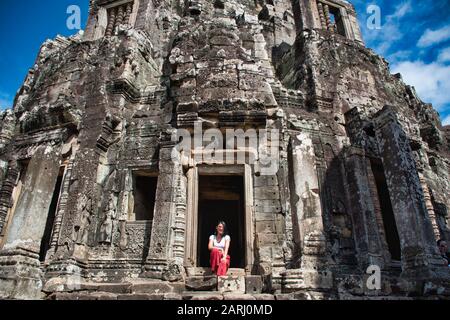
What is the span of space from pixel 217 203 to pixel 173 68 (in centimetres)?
555

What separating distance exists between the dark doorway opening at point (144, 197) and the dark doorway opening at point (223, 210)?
5.22 feet

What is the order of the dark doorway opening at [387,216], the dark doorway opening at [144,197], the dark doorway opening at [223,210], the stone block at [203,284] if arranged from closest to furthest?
the stone block at [203,284]
the dark doorway opening at [144,197]
the dark doorway opening at [223,210]
the dark doorway opening at [387,216]

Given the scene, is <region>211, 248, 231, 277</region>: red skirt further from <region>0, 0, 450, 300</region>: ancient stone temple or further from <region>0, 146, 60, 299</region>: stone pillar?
<region>0, 146, 60, 299</region>: stone pillar

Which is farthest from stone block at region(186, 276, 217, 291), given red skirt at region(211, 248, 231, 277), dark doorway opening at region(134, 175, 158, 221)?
dark doorway opening at region(134, 175, 158, 221)

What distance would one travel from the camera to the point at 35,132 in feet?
32.9

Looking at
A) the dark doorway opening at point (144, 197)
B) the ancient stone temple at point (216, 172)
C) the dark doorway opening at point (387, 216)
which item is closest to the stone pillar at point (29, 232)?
the ancient stone temple at point (216, 172)

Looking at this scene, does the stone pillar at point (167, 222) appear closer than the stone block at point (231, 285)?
No

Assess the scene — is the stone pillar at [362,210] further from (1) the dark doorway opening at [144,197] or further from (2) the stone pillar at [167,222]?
(1) the dark doorway opening at [144,197]

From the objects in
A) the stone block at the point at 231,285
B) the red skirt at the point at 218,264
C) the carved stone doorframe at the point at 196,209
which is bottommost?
the stone block at the point at 231,285

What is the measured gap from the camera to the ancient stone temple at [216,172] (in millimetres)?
6469

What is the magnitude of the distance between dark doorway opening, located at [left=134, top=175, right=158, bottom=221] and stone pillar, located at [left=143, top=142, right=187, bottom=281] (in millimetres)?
1467

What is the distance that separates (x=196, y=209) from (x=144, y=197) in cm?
233

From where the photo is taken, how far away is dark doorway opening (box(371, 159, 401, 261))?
10.5 metres
